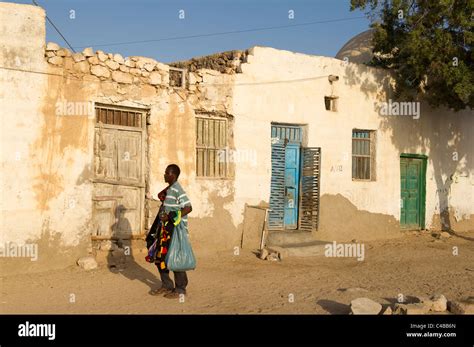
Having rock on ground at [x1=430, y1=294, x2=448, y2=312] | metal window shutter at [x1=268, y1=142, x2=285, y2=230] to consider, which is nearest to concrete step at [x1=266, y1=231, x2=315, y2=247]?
metal window shutter at [x1=268, y1=142, x2=285, y2=230]

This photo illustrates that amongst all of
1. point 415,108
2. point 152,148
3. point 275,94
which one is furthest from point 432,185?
point 152,148

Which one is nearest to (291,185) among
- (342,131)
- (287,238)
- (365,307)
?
(287,238)

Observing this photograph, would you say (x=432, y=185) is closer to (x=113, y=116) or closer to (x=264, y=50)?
(x=264, y=50)

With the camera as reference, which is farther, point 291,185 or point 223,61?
point 291,185

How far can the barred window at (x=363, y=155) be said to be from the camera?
12.7m

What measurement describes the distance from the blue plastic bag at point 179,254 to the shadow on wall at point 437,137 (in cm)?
751

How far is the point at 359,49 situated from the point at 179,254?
36.0 feet

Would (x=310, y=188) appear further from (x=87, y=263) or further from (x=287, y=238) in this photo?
(x=87, y=263)

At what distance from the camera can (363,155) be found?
12.8 meters

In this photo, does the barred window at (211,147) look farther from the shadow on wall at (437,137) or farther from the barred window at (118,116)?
the shadow on wall at (437,137)

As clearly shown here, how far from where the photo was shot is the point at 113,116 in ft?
30.6

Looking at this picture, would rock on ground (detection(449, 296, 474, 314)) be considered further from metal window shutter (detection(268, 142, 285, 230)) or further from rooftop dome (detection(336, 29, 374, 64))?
rooftop dome (detection(336, 29, 374, 64))

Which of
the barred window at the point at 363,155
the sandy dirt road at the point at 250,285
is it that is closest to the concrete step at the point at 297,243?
the sandy dirt road at the point at 250,285

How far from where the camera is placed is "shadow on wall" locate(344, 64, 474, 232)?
43.1 ft
